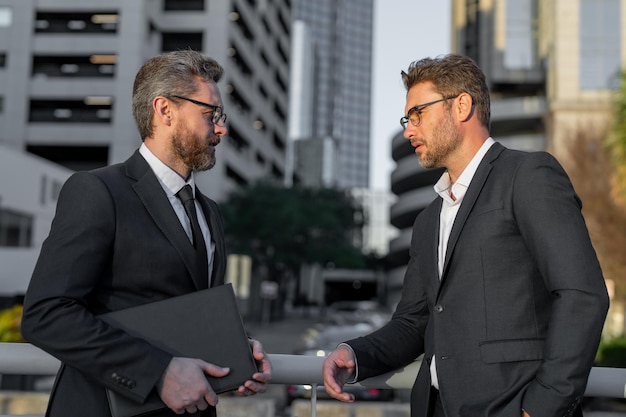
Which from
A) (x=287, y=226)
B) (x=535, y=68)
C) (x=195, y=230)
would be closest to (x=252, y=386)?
(x=195, y=230)

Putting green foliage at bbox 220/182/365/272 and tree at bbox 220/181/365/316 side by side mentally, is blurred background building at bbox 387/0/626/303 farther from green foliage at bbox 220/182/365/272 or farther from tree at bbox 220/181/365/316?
green foliage at bbox 220/182/365/272

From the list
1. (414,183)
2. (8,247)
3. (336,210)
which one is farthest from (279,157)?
(8,247)

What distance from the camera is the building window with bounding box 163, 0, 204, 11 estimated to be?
A: 161 ft

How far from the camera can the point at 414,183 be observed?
216 feet

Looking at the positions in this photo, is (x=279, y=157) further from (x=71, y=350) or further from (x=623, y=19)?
(x=71, y=350)

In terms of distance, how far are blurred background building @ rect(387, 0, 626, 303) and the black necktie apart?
3265 centimetres

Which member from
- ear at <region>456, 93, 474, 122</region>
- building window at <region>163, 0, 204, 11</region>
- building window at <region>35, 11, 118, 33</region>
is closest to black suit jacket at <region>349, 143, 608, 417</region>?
ear at <region>456, 93, 474, 122</region>

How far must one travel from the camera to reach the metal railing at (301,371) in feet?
8.27

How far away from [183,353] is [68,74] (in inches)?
1841

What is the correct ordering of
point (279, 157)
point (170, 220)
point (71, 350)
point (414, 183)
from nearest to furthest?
point (71, 350), point (170, 220), point (414, 183), point (279, 157)

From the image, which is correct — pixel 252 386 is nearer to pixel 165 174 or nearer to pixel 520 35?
pixel 165 174

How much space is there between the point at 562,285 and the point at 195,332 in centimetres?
111

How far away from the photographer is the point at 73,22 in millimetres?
45938

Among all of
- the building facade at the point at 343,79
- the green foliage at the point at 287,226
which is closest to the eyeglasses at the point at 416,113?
the green foliage at the point at 287,226
